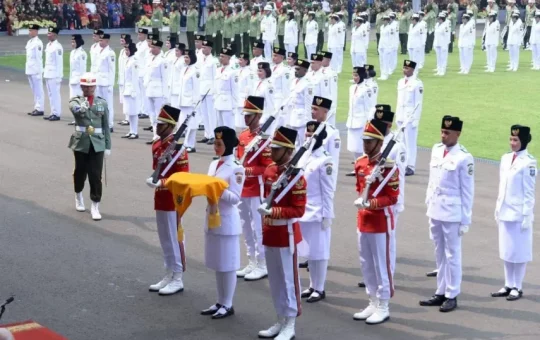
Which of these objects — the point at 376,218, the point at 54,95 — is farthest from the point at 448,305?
the point at 54,95

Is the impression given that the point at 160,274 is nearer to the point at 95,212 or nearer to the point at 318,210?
the point at 318,210

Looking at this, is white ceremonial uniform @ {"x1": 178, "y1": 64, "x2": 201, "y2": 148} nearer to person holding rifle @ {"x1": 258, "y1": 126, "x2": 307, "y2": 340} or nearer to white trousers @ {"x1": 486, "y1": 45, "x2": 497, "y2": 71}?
person holding rifle @ {"x1": 258, "y1": 126, "x2": 307, "y2": 340}

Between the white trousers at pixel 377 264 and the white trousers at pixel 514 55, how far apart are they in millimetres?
22100

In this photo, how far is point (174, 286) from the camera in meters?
10.3

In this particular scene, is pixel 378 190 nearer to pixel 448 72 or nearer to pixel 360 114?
pixel 360 114

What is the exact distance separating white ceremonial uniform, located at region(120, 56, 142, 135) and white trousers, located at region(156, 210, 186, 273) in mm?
9152

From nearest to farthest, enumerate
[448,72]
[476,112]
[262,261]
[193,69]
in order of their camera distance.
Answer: [262,261]
[193,69]
[476,112]
[448,72]

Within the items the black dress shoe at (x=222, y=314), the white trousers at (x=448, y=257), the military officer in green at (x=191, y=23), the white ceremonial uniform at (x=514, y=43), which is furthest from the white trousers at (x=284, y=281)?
the military officer in green at (x=191, y=23)

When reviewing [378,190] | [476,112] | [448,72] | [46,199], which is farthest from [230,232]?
[448,72]

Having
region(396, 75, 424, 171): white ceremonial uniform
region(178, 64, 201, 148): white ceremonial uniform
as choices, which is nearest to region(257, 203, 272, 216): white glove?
region(396, 75, 424, 171): white ceremonial uniform

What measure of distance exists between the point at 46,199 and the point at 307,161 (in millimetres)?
5458

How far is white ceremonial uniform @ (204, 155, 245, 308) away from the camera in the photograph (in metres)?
9.40

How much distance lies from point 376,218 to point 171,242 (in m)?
2.17

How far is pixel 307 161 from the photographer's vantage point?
1017 centimetres
